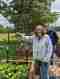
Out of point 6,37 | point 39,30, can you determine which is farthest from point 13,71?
point 39,30

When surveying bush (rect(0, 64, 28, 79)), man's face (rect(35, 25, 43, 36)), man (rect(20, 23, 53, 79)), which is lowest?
bush (rect(0, 64, 28, 79))

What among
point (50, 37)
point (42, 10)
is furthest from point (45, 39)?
point (42, 10)

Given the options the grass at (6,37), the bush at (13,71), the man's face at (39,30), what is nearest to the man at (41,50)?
the man's face at (39,30)

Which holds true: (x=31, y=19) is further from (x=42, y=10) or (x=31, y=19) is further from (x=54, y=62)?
(x=54, y=62)

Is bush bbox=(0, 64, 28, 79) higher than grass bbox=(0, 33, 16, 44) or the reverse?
the reverse

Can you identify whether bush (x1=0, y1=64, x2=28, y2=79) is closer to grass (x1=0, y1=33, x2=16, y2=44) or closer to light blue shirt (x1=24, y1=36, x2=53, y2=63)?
light blue shirt (x1=24, y1=36, x2=53, y2=63)

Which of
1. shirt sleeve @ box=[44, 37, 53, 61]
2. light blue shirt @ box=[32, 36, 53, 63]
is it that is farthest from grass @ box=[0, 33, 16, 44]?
shirt sleeve @ box=[44, 37, 53, 61]

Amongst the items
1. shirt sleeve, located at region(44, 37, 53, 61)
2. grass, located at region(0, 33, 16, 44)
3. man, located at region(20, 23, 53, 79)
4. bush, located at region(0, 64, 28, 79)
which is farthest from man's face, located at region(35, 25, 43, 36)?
bush, located at region(0, 64, 28, 79)

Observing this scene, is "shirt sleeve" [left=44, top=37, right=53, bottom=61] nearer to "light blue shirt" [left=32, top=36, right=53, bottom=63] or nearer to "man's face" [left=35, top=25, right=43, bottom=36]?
"light blue shirt" [left=32, top=36, right=53, bottom=63]

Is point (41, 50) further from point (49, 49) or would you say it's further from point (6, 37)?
point (6, 37)

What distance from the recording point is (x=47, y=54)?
4590 millimetres

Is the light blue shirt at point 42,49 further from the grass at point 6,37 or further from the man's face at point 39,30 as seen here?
the grass at point 6,37

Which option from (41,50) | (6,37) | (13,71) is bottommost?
(13,71)

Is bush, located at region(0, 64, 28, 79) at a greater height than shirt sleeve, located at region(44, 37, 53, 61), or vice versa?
shirt sleeve, located at region(44, 37, 53, 61)
